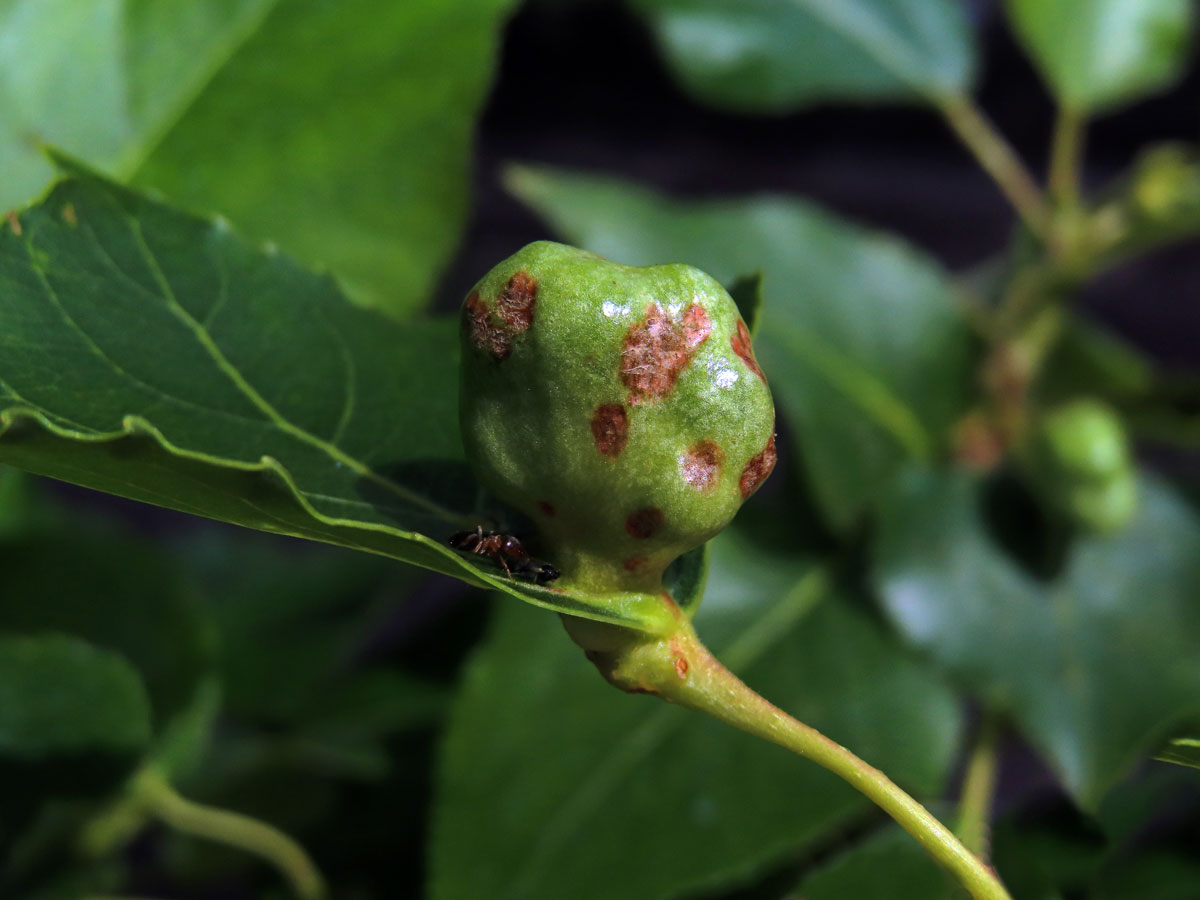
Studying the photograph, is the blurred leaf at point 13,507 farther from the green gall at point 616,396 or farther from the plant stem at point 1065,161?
the plant stem at point 1065,161

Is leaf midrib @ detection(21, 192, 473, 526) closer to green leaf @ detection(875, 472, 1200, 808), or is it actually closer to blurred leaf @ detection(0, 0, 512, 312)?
blurred leaf @ detection(0, 0, 512, 312)

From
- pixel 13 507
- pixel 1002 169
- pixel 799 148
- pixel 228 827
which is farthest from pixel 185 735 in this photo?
pixel 799 148

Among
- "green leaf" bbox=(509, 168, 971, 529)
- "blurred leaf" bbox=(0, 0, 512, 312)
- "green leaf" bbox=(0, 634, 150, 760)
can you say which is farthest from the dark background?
"green leaf" bbox=(0, 634, 150, 760)

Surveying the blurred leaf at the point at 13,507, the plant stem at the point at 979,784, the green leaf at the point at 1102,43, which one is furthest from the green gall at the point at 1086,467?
the blurred leaf at the point at 13,507

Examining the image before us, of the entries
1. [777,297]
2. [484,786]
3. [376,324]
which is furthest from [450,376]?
[777,297]

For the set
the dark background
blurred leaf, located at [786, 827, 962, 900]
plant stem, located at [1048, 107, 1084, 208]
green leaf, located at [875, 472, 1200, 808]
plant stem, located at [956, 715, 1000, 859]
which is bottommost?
the dark background
